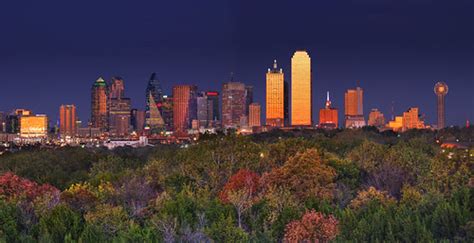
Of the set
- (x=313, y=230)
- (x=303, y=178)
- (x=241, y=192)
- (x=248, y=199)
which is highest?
(x=303, y=178)

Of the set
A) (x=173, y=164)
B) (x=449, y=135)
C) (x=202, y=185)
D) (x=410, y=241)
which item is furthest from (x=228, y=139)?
(x=449, y=135)

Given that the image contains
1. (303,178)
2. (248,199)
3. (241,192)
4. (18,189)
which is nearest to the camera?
(241,192)

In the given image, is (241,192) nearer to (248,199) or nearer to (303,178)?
(248,199)

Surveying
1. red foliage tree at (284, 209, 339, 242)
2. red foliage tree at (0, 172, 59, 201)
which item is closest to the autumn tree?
red foliage tree at (284, 209, 339, 242)

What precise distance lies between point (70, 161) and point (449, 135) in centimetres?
8039

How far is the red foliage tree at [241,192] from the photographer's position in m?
38.5

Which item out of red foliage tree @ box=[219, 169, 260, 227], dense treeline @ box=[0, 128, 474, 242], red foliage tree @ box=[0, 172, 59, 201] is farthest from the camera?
red foliage tree @ box=[0, 172, 59, 201]

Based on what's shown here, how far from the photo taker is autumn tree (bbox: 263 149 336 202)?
46.2 m

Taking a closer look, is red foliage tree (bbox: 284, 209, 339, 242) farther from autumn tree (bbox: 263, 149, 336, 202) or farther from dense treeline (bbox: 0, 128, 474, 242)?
autumn tree (bbox: 263, 149, 336, 202)

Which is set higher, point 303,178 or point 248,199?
point 303,178

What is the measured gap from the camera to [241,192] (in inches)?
1550

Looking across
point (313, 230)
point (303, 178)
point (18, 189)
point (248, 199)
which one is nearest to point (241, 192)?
point (248, 199)

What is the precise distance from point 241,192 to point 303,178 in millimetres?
8451

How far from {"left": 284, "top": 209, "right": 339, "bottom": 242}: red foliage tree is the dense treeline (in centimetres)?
5
